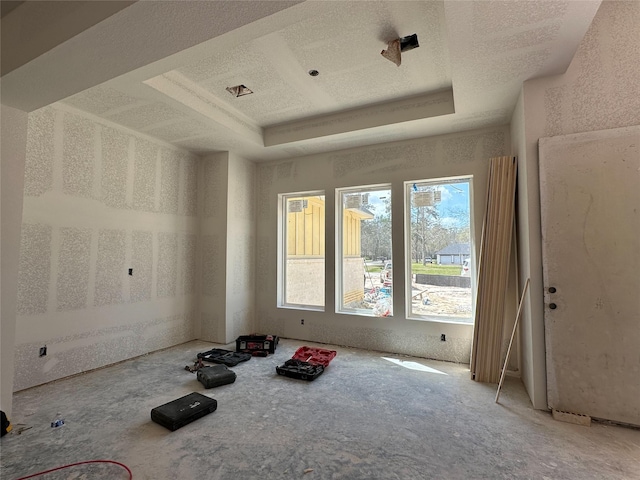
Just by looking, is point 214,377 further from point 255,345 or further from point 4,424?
point 4,424

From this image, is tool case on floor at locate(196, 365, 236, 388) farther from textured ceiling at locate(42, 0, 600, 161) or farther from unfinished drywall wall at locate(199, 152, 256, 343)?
textured ceiling at locate(42, 0, 600, 161)

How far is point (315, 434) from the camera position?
223 centimetres

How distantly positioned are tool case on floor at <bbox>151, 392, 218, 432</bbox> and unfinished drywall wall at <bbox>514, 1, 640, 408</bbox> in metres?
2.81

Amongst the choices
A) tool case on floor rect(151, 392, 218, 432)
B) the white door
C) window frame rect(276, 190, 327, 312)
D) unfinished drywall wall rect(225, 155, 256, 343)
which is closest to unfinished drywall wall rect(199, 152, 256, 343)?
unfinished drywall wall rect(225, 155, 256, 343)

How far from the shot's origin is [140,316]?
3982mm

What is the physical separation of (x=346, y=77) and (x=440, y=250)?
2438 mm

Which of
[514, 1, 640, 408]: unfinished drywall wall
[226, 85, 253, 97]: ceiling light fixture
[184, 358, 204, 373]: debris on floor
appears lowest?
[184, 358, 204, 373]: debris on floor

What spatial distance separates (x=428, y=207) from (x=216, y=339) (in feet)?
12.0

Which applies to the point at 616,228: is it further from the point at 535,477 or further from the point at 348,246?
the point at 348,246

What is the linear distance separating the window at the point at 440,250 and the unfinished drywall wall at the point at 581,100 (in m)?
1.07

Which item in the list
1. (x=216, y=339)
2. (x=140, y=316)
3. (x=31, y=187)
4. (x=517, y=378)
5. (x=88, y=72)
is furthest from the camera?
(x=216, y=339)

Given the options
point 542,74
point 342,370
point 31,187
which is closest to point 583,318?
point 542,74

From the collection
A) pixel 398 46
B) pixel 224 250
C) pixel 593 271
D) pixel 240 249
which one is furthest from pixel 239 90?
pixel 593 271

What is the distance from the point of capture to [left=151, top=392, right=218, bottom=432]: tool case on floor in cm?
229
